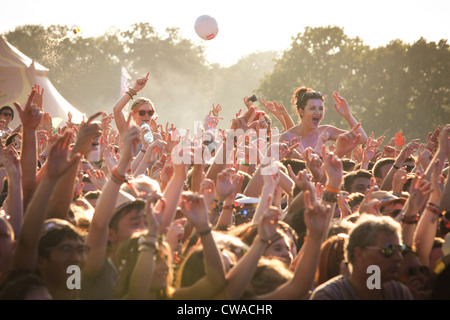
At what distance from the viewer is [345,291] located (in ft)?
11.9

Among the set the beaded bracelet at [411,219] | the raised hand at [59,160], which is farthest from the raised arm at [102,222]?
the beaded bracelet at [411,219]

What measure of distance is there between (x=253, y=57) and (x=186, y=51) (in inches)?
1742

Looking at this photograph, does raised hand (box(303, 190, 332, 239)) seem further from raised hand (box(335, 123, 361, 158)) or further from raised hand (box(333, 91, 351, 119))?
raised hand (box(333, 91, 351, 119))

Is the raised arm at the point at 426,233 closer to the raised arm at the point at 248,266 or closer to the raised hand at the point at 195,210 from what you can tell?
the raised arm at the point at 248,266

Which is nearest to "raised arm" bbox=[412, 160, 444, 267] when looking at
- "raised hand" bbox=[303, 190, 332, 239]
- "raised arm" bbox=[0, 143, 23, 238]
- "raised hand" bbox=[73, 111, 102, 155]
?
"raised hand" bbox=[303, 190, 332, 239]

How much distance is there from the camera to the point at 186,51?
76.7m

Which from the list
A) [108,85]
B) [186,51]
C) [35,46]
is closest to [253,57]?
[186,51]

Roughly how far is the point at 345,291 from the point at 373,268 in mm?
229

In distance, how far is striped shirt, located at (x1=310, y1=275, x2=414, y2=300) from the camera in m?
3.59

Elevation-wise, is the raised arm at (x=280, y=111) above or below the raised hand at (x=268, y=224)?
above

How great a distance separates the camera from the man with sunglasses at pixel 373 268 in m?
3.65

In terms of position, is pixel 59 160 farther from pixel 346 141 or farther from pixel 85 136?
pixel 346 141

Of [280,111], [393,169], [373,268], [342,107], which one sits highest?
[280,111]

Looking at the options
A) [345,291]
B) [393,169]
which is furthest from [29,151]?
[393,169]
